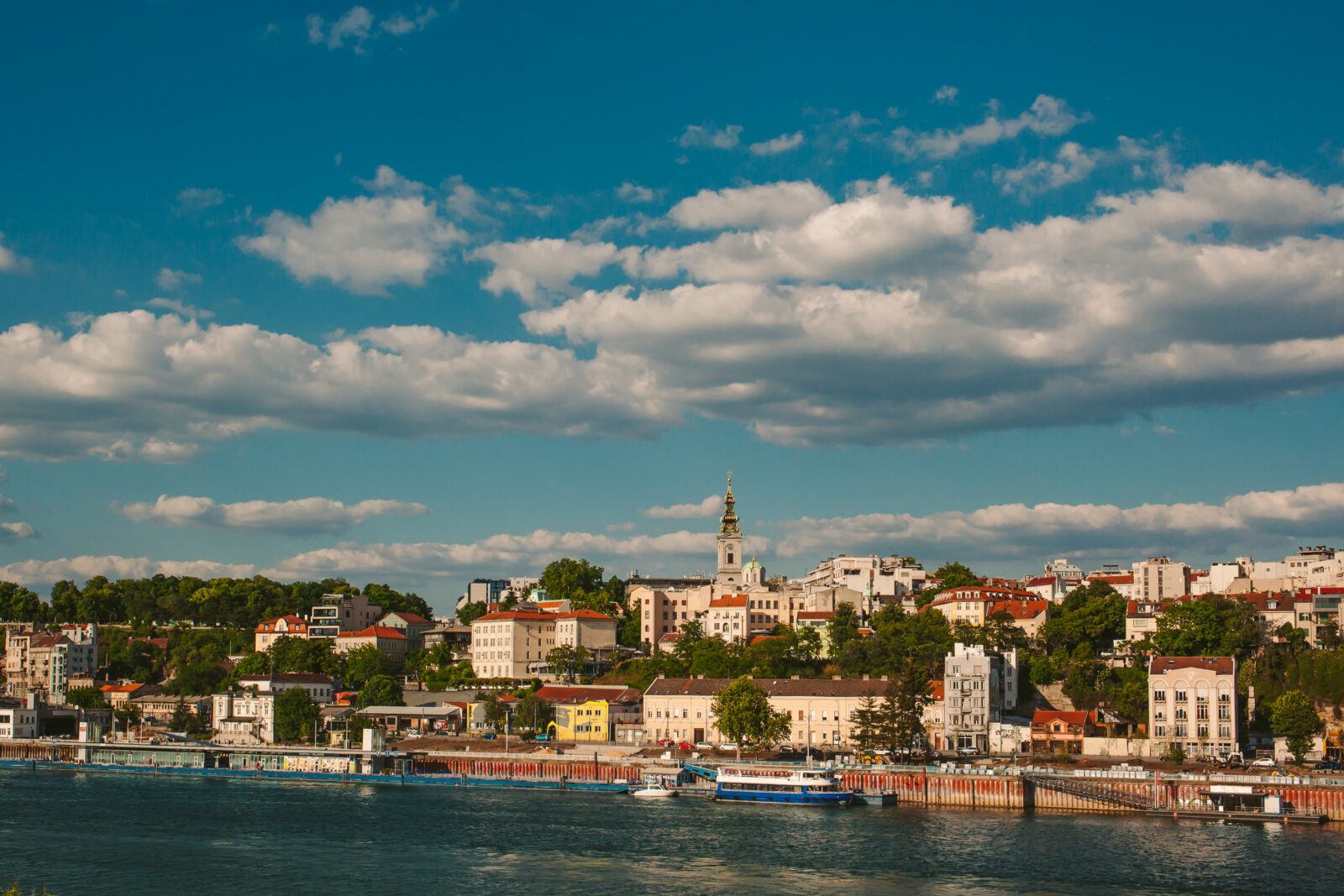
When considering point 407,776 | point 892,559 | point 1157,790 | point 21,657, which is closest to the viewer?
point 1157,790

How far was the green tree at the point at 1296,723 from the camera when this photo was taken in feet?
261

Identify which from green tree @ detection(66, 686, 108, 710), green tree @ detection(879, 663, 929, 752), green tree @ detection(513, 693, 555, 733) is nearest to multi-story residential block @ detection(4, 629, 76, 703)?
green tree @ detection(66, 686, 108, 710)

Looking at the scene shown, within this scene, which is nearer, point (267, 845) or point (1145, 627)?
point (267, 845)

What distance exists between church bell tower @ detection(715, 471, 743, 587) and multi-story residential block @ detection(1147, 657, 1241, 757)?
75824mm

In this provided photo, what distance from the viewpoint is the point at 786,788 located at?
76.6 metres

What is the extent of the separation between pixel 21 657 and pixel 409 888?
12296 centimetres

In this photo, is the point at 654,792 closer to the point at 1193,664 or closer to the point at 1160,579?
the point at 1193,664

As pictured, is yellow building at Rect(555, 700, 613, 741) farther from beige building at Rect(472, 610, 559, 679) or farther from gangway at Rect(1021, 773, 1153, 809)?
gangway at Rect(1021, 773, 1153, 809)

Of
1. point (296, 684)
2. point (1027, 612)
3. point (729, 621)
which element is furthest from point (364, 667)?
point (1027, 612)

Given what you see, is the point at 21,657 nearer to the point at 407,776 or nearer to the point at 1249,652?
the point at 407,776

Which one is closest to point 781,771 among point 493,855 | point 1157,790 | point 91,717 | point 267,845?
point 1157,790

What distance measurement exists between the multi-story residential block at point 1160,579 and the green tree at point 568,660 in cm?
6037

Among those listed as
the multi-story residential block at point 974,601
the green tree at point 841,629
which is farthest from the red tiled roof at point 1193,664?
the green tree at point 841,629

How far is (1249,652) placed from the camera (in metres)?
95.1
